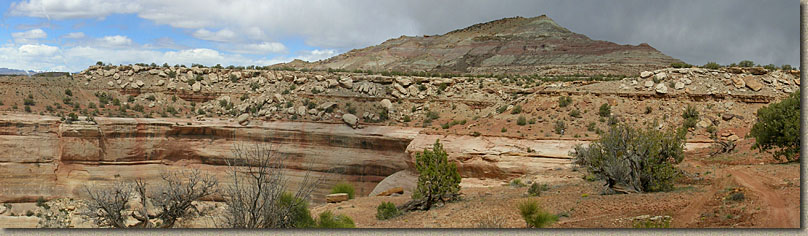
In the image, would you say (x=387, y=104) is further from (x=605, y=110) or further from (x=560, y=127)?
(x=605, y=110)

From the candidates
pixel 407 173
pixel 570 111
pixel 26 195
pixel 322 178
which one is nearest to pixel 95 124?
pixel 26 195

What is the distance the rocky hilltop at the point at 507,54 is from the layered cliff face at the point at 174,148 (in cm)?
2126

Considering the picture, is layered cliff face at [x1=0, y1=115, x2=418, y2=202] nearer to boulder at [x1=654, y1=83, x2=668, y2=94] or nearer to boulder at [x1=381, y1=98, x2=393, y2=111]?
boulder at [x1=381, y1=98, x2=393, y2=111]

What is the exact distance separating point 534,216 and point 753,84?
57.4ft

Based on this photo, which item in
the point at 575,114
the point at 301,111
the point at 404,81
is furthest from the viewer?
the point at 404,81

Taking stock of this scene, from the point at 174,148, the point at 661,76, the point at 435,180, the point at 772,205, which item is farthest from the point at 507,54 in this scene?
the point at 772,205

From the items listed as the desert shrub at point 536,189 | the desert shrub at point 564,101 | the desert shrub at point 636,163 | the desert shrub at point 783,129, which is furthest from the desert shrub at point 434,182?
the desert shrub at point 564,101

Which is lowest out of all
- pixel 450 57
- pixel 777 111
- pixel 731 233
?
pixel 731 233

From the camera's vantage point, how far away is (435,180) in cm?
1634

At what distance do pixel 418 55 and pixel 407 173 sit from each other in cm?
3674

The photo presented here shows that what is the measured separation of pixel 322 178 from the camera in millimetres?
27328

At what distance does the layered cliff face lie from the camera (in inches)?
1028

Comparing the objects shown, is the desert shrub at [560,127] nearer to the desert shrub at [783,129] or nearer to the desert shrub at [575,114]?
the desert shrub at [575,114]

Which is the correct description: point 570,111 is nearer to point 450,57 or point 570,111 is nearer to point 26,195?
point 26,195
